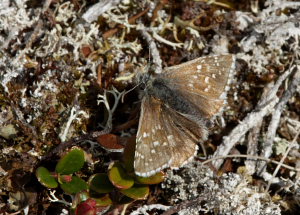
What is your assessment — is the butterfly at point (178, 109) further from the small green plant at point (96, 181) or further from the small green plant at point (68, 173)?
the small green plant at point (68, 173)

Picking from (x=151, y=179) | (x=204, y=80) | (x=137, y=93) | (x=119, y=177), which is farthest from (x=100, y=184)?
(x=204, y=80)

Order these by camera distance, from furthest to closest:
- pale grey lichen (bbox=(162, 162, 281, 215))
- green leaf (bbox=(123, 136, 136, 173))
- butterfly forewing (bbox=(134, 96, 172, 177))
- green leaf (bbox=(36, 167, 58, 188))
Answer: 1. pale grey lichen (bbox=(162, 162, 281, 215))
2. green leaf (bbox=(123, 136, 136, 173))
3. green leaf (bbox=(36, 167, 58, 188))
4. butterfly forewing (bbox=(134, 96, 172, 177))

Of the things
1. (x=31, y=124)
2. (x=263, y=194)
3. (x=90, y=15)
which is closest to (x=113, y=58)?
(x=90, y=15)

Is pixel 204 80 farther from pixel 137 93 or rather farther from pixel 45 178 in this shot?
pixel 45 178

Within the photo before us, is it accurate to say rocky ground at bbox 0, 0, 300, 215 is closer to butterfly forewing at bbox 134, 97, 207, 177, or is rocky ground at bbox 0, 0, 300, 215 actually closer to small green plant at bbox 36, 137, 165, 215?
small green plant at bbox 36, 137, 165, 215

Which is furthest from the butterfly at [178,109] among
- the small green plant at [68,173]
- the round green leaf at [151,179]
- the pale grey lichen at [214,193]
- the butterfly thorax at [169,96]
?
the small green plant at [68,173]

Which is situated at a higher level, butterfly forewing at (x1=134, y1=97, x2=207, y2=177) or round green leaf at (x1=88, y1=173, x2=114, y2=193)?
butterfly forewing at (x1=134, y1=97, x2=207, y2=177)

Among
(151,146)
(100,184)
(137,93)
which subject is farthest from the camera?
(137,93)

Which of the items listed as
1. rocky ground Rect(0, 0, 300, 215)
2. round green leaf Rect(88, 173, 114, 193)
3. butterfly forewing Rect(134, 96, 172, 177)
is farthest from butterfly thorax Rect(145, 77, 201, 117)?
round green leaf Rect(88, 173, 114, 193)
